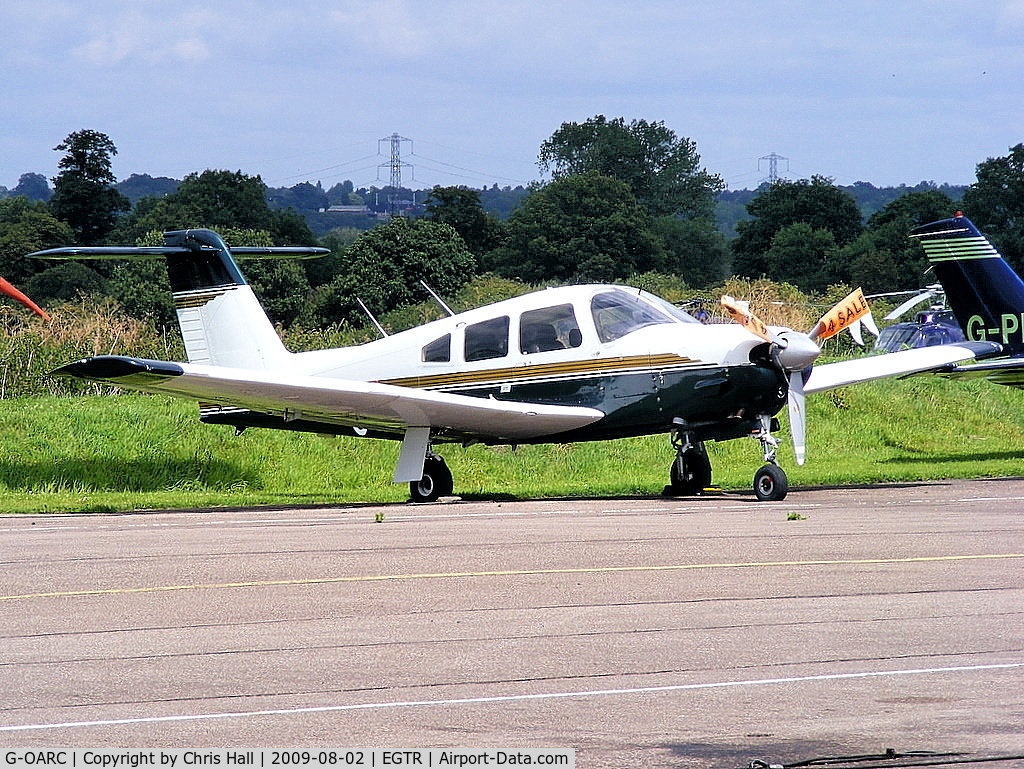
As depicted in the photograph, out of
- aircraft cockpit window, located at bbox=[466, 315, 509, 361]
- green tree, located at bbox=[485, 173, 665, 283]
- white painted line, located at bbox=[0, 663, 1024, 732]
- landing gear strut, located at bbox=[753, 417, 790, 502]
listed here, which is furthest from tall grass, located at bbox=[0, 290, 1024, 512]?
green tree, located at bbox=[485, 173, 665, 283]

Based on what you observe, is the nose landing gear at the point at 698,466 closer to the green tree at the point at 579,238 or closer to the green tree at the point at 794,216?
the green tree at the point at 579,238

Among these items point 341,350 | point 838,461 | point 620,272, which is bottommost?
point 838,461

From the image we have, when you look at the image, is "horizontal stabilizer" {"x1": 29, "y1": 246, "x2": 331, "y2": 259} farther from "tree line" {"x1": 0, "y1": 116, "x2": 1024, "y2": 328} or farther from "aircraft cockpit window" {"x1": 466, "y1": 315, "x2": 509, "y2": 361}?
"tree line" {"x1": 0, "y1": 116, "x2": 1024, "y2": 328}

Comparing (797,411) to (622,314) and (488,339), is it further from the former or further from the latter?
(488,339)

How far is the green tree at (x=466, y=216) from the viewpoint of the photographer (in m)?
104

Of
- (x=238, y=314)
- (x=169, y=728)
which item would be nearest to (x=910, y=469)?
(x=238, y=314)

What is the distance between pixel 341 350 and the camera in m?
18.8

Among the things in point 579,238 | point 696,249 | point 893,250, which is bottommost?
point 893,250

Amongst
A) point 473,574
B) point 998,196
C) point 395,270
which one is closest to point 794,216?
point 998,196

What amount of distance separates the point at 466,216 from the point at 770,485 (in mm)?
90035

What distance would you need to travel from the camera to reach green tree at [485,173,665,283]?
94.6m

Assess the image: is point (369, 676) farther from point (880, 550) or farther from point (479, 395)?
point (479, 395)

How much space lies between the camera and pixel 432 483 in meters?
17.8

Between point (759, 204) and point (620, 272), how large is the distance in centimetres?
2006
